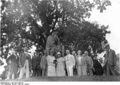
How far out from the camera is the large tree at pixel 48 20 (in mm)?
20094

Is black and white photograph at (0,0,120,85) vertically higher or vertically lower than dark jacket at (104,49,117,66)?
higher

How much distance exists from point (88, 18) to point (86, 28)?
0.91 metres

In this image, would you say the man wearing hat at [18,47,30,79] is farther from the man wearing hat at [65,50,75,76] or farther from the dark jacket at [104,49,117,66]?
the dark jacket at [104,49,117,66]

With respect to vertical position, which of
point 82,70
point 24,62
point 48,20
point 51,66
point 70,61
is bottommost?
point 82,70

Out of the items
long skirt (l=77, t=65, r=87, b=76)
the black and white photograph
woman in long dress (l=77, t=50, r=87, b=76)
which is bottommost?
long skirt (l=77, t=65, r=87, b=76)

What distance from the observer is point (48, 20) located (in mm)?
21172

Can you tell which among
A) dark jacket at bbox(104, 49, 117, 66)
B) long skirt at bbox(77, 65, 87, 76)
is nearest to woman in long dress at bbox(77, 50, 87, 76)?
long skirt at bbox(77, 65, 87, 76)

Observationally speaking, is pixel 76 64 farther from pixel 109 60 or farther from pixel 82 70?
pixel 109 60

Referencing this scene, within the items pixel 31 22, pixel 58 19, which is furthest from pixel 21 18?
pixel 58 19

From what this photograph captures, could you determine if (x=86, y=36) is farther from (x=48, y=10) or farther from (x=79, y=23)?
(x=48, y=10)

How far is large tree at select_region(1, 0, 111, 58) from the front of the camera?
65.9 feet

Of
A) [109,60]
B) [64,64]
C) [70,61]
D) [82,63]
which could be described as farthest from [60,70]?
[109,60]

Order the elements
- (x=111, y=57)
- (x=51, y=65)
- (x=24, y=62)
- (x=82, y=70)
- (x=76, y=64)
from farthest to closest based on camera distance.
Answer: (x=24, y=62), (x=51, y=65), (x=76, y=64), (x=82, y=70), (x=111, y=57)

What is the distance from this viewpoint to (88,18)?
21.1 metres
